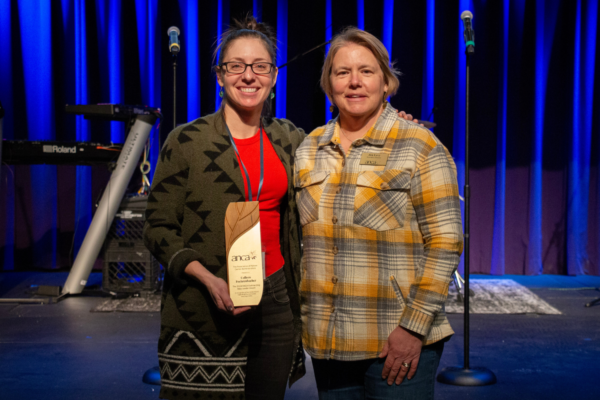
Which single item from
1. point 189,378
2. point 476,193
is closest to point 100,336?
point 189,378

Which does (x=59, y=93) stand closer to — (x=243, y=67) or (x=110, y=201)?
(x=110, y=201)

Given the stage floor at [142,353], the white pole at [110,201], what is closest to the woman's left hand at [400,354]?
the stage floor at [142,353]

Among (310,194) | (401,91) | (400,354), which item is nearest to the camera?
(400,354)

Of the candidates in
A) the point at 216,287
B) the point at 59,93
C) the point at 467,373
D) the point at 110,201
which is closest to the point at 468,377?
the point at 467,373

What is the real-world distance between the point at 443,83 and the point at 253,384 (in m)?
3.94

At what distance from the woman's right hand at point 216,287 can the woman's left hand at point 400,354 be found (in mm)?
314

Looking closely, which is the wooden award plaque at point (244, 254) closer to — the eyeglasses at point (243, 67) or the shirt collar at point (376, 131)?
the shirt collar at point (376, 131)

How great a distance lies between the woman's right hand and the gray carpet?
2552 millimetres

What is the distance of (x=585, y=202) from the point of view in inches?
184

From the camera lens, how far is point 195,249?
4.25 ft

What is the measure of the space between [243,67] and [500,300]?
310 centimetres

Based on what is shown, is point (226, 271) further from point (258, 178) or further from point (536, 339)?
point (536, 339)

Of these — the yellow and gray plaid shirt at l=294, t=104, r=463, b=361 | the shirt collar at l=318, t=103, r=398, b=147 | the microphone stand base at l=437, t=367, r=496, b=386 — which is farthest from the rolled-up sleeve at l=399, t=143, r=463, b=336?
the microphone stand base at l=437, t=367, r=496, b=386

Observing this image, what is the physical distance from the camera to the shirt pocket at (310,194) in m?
1.23
